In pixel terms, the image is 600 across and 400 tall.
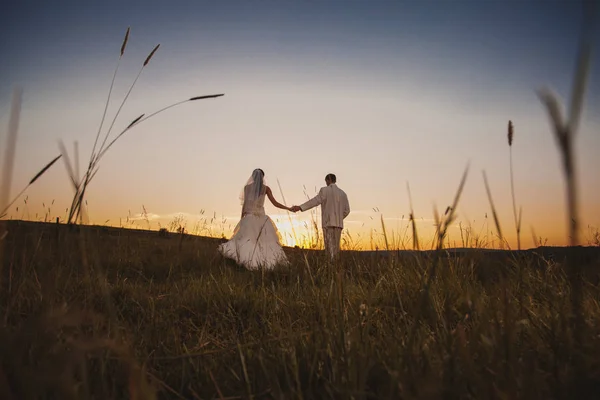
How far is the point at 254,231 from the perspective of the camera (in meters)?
9.59

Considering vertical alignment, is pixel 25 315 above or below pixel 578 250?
below

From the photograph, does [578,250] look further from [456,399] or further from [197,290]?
[197,290]

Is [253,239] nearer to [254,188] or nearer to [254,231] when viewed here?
[254,231]

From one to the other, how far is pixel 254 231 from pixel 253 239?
382 millimetres

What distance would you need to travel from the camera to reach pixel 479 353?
1.35m

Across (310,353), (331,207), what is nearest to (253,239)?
(331,207)

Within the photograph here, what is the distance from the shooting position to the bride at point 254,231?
8531mm

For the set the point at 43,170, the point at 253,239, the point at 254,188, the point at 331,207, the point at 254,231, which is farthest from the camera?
the point at 331,207

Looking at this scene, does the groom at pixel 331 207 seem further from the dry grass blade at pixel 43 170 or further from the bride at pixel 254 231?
the dry grass blade at pixel 43 170

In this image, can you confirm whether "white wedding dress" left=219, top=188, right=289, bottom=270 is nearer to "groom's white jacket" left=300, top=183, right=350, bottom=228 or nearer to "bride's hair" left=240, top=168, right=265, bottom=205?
"bride's hair" left=240, top=168, right=265, bottom=205

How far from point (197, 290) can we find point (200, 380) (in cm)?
212

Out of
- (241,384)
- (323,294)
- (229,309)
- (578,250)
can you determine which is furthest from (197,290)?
(578,250)

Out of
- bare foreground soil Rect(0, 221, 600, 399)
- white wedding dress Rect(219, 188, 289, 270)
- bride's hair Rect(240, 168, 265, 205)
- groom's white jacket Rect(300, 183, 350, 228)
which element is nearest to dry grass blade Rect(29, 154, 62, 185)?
bare foreground soil Rect(0, 221, 600, 399)

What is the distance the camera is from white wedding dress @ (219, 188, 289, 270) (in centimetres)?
842
